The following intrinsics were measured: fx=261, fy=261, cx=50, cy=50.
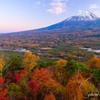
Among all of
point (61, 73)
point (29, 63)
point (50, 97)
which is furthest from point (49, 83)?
point (29, 63)

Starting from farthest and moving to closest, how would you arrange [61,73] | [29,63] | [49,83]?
1. [29,63]
2. [61,73]
3. [49,83]

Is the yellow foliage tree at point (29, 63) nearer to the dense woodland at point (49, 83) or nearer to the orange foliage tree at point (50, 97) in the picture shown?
the dense woodland at point (49, 83)

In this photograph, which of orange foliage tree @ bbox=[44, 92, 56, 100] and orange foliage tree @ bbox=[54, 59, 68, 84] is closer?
orange foliage tree @ bbox=[44, 92, 56, 100]

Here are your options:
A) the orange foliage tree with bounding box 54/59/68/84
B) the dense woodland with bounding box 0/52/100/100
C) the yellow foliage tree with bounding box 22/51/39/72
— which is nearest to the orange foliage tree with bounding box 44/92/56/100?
the dense woodland with bounding box 0/52/100/100

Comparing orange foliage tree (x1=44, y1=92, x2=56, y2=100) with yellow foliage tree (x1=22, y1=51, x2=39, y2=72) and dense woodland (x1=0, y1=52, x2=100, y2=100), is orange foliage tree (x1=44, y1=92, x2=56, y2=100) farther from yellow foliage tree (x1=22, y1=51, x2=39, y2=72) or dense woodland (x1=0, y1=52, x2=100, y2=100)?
yellow foliage tree (x1=22, y1=51, x2=39, y2=72)

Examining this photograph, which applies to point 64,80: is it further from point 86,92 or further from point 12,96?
point 12,96

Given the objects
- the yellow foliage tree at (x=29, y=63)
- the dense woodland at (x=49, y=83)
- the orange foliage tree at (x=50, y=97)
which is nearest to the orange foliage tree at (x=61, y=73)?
the dense woodland at (x=49, y=83)

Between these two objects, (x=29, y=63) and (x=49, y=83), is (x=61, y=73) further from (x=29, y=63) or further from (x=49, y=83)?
(x=29, y=63)

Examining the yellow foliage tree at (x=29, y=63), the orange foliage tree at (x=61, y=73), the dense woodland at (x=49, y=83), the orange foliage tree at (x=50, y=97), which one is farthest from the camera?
the yellow foliage tree at (x=29, y=63)

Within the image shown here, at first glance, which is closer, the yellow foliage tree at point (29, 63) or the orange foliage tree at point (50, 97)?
the orange foliage tree at point (50, 97)

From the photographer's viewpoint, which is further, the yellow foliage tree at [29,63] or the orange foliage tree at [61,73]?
the yellow foliage tree at [29,63]

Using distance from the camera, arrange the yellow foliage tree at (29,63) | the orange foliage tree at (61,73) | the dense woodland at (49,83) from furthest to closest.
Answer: the yellow foliage tree at (29,63) < the orange foliage tree at (61,73) < the dense woodland at (49,83)

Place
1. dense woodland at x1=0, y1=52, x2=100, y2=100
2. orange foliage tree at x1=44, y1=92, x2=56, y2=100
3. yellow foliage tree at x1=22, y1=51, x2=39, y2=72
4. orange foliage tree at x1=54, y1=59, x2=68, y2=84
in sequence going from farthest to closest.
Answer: yellow foliage tree at x1=22, y1=51, x2=39, y2=72
orange foliage tree at x1=54, y1=59, x2=68, y2=84
dense woodland at x1=0, y1=52, x2=100, y2=100
orange foliage tree at x1=44, y1=92, x2=56, y2=100

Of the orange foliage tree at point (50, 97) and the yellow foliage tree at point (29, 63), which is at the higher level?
the yellow foliage tree at point (29, 63)
